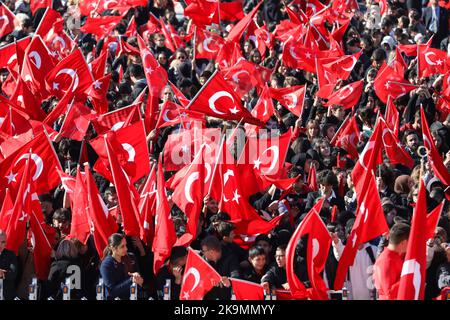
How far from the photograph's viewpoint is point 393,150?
13727mm

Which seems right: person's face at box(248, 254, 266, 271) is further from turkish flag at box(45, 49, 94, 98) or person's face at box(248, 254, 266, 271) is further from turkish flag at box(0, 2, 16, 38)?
turkish flag at box(0, 2, 16, 38)

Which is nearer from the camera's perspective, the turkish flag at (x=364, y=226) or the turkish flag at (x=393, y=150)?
the turkish flag at (x=364, y=226)

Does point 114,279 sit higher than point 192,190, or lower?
higher

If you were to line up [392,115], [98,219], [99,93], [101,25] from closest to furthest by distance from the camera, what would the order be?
[98,219] → [392,115] → [99,93] → [101,25]

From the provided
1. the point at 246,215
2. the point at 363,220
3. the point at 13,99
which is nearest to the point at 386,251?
the point at 363,220

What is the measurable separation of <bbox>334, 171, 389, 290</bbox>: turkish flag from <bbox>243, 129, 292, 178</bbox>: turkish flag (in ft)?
8.21

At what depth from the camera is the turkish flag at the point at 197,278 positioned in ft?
31.3

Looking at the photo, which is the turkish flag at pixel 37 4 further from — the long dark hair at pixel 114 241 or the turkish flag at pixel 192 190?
the long dark hair at pixel 114 241

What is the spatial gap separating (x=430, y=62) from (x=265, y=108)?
266 centimetres

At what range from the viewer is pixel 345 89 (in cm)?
1580

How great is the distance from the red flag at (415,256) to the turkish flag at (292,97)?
717 centimetres

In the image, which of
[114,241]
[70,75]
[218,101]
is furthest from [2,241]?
[70,75]

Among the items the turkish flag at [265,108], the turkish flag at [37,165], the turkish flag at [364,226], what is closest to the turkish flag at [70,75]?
the turkish flag at [265,108]

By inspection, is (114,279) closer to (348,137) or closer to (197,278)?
(197,278)
